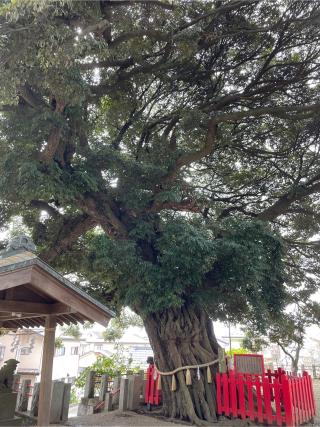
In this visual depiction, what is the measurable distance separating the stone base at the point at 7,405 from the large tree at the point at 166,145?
9.76 ft

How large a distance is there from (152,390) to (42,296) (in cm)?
476

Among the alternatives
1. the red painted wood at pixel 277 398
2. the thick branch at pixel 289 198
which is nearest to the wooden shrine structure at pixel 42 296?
the red painted wood at pixel 277 398

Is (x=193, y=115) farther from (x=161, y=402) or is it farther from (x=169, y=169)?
(x=161, y=402)

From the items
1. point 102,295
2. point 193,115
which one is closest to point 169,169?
point 193,115

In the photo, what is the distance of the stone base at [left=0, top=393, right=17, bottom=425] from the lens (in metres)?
5.72

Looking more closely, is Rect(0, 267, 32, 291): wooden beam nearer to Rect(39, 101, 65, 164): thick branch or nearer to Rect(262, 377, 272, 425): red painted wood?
Rect(39, 101, 65, 164): thick branch

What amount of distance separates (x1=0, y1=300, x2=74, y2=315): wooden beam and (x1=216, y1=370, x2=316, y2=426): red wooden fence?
171 inches

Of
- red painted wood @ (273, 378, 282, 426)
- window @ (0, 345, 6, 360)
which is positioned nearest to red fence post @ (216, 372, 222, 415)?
red painted wood @ (273, 378, 282, 426)

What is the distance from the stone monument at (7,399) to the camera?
5672 millimetres

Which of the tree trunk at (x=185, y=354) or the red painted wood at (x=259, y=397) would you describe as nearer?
the red painted wood at (x=259, y=397)

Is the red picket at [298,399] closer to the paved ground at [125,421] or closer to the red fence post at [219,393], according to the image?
the paved ground at [125,421]

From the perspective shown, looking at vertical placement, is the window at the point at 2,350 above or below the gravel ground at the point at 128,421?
above

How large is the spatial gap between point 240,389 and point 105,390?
405cm

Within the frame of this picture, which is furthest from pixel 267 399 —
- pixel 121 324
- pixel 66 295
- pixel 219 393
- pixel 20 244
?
pixel 121 324
